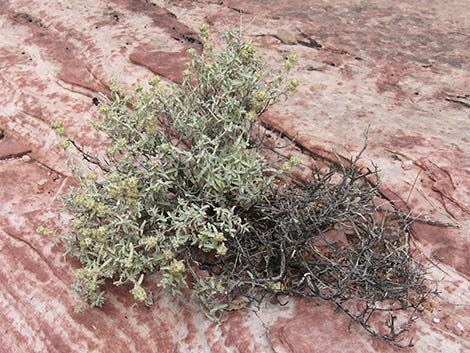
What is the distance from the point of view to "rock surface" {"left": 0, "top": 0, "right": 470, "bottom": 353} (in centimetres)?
247

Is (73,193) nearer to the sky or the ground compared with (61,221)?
nearer to the sky

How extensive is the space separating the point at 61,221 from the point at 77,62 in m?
1.52

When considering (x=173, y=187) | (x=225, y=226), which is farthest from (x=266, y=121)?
(x=225, y=226)

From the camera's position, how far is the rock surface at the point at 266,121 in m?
2.47

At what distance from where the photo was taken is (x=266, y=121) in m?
3.38

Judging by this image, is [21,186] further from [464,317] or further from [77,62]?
[464,317]

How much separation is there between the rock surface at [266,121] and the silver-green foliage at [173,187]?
0.19 m

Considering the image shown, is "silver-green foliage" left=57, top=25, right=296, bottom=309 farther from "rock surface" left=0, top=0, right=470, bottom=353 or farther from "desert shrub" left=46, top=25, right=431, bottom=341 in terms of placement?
"rock surface" left=0, top=0, right=470, bottom=353

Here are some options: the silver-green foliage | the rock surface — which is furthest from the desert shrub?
the rock surface

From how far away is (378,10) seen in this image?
472cm

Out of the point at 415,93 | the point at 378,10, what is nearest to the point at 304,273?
the point at 415,93

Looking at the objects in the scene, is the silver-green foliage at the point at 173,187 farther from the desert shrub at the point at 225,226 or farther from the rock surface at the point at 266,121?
the rock surface at the point at 266,121

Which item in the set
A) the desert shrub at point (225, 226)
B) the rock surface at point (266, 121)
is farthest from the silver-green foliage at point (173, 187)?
the rock surface at point (266, 121)

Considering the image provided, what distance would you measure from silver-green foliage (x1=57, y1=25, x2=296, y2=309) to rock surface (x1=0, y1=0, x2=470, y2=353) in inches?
7.6
